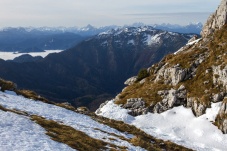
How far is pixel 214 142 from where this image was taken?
181 feet

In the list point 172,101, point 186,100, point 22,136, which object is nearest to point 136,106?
point 172,101

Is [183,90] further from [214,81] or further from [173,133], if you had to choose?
[173,133]

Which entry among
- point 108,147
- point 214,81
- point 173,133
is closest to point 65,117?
point 108,147

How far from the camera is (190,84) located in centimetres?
7181

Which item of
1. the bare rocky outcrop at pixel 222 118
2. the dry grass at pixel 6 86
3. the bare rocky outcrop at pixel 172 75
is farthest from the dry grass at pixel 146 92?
the dry grass at pixel 6 86

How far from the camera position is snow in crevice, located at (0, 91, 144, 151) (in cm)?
3522

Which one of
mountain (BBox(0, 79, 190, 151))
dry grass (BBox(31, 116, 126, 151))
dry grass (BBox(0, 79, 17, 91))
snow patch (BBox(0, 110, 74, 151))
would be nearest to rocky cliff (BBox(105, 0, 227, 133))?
mountain (BBox(0, 79, 190, 151))

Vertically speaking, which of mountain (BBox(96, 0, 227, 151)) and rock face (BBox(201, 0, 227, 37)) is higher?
rock face (BBox(201, 0, 227, 37))

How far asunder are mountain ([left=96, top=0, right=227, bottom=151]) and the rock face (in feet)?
13.1

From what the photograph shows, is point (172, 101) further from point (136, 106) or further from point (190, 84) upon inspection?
point (136, 106)

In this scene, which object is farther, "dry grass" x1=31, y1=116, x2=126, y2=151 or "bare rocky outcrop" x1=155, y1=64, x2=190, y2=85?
"bare rocky outcrop" x1=155, y1=64, x2=190, y2=85

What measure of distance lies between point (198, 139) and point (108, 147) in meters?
31.9

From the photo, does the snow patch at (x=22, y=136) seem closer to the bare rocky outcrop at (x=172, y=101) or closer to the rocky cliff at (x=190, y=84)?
the rocky cliff at (x=190, y=84)

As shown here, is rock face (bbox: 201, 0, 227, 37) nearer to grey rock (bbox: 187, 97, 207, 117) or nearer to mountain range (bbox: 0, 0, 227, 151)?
mountain range (bbox: 0, 0, 227, 151)
